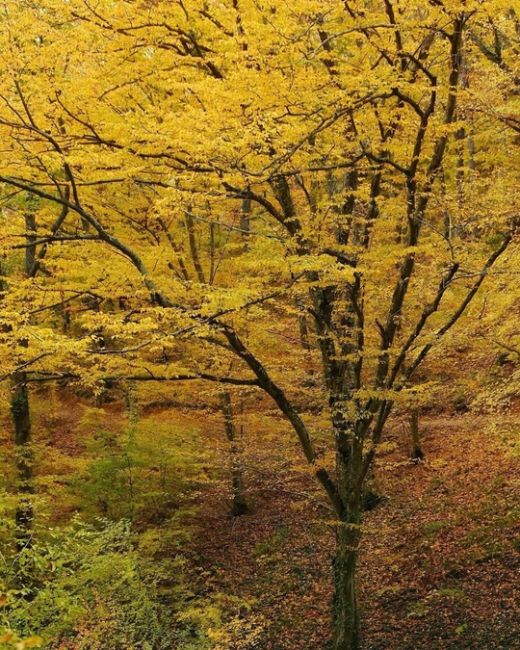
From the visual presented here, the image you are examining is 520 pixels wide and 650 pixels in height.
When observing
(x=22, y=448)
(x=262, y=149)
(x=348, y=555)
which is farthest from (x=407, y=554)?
(x=262, y=149)

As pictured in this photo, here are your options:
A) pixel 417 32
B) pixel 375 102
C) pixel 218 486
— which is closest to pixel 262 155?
pixel 375 102

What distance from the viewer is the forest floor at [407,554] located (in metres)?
8.66

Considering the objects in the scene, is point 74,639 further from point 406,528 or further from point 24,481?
point 406,528

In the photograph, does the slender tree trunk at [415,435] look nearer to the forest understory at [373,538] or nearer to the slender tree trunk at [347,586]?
the forest understory at [373,538]

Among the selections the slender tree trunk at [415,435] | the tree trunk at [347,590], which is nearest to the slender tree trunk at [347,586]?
the tree trunk at [347,590]

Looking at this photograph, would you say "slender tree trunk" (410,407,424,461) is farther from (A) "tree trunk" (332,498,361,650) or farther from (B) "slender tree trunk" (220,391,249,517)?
(A) "tree trunk" (332,498,361,650)

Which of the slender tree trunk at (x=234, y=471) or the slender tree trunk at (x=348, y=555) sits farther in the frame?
the slender tree trunk at (x=234, y=471)

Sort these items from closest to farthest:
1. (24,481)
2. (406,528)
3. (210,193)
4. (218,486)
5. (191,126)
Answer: (191,126) < (210,193) < (24,481) < (406,528) < (218,486)

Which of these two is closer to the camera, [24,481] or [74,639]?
[74,639]

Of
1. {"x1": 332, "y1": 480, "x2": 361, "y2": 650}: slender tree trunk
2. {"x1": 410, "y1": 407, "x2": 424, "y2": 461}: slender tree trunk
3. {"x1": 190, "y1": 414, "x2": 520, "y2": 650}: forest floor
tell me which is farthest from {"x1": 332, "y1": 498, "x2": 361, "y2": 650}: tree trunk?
{"x1": 410, "y1": 407, "x2": 424, "y2": 461}: slender tree trunk

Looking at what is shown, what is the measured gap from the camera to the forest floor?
866 cm

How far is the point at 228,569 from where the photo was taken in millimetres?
11922

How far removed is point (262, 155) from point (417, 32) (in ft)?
7.75

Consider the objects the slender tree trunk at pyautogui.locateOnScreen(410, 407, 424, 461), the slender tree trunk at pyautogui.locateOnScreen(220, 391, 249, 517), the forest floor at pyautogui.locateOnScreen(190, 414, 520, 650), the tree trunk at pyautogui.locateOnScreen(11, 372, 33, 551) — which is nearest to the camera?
the forest floor at pyautogui.locateOnScreen(190, 414, 520, 650)
